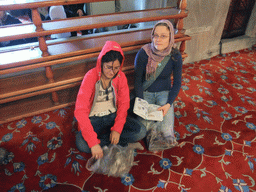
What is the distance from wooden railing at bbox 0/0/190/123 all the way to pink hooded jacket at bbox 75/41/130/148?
0.45 m

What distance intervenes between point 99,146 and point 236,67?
262 centimetres

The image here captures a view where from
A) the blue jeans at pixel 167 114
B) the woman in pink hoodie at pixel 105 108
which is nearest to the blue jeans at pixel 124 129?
the woman in pink hoodie at pixel 105 108

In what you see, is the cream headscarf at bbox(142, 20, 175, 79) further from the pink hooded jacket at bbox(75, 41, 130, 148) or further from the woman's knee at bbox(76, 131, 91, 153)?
the woman's knee at bbox(76, 131, 91, 153)

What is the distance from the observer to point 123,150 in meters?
1.33

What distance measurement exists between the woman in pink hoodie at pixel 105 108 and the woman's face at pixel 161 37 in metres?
0.33

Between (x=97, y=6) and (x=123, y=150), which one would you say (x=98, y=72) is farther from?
(x=97, y=6)

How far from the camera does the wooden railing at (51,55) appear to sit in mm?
1493

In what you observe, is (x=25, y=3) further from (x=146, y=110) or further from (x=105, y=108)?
(x=146, y=110)

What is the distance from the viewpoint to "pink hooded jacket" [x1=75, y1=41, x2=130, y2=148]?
4.14ft

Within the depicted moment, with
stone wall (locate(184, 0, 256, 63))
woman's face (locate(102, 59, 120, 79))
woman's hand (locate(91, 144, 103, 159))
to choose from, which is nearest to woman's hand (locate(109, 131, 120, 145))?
woman's hand (locate(91, 144, 103, 159))

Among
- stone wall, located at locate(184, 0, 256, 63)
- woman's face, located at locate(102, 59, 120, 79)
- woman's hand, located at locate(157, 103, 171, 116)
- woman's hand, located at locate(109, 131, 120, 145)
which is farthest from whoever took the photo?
stone wall, located at locate(184, 0, 256, 63)

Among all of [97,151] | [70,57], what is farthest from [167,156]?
[70,57]

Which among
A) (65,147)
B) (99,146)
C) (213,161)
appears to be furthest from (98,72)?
(213,161)

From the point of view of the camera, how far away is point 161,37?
140 cm
